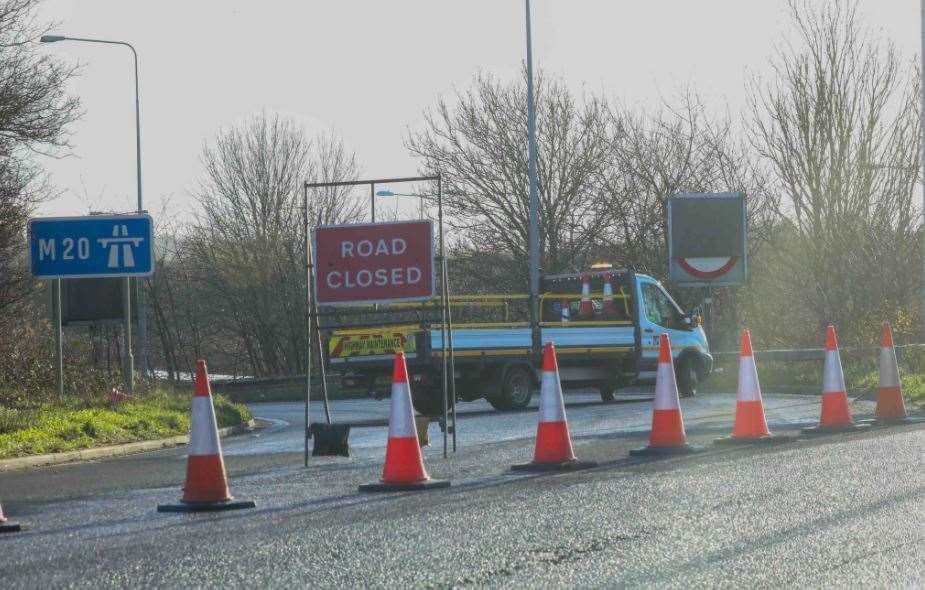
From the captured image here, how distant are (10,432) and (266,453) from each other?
3.28 meters

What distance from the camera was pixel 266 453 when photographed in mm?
15617

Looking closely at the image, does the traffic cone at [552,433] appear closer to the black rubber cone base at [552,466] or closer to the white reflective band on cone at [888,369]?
the black rubber cone base at [552,466]

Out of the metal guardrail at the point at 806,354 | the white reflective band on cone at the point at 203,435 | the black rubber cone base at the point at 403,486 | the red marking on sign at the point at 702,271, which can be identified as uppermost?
the red marking on sign at the point at 702,271

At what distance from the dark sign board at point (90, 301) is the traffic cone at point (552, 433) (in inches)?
716

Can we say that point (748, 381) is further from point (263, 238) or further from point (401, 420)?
point (263, 238)

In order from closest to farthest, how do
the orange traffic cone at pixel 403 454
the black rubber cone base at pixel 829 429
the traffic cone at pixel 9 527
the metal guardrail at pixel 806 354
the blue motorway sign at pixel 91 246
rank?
the traffic cone at pixel 9 527, the orange traffic cone at pixel 403 454, the black rubber cone base at pixel 829 429, the blue motorway sign at pixel 91 246, the metal guardrail at pixel 806 354

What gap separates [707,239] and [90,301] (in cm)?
1204

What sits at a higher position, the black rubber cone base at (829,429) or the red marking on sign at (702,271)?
the red marking on sign at (702,271)

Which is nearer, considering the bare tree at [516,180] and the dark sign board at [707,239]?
the dark sign board at [707,239]

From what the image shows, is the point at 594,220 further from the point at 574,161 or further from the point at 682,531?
the point at 682,531

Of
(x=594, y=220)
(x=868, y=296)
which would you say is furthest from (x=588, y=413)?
(x=594, y=220)

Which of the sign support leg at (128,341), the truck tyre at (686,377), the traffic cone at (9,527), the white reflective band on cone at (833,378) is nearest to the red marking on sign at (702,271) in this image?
the truck tyre at (686,377)

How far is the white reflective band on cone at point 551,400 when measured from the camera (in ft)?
37.9

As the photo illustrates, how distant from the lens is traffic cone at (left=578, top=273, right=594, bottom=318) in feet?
84.3
